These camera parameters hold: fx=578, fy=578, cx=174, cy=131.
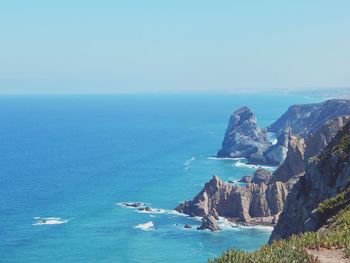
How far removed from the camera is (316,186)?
170 feet

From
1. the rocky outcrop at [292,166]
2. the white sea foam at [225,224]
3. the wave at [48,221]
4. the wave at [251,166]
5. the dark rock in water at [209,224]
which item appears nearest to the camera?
the dark rock in water at [209,224]

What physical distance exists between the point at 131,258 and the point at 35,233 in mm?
21453

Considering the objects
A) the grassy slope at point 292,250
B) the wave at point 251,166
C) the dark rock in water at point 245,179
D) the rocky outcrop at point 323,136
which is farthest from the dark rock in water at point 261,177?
the grassy slope at point 292,250

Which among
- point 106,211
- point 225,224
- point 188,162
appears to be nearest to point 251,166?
point 188,162

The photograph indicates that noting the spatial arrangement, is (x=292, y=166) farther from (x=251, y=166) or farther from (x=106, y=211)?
(x=251, y=166)

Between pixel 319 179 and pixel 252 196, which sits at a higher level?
pixel 319 179

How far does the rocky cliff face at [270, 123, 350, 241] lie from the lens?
4869cm

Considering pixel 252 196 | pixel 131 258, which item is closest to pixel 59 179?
pixel 252 196

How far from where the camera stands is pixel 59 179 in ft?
481

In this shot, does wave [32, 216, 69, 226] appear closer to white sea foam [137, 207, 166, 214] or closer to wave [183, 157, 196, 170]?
white sea foam [137, 207, 166, 214]

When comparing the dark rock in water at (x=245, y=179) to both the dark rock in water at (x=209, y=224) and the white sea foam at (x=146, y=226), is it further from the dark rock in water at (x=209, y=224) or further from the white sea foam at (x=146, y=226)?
the white sea foam at (x=146, y=226)

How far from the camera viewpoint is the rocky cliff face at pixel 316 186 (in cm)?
4869

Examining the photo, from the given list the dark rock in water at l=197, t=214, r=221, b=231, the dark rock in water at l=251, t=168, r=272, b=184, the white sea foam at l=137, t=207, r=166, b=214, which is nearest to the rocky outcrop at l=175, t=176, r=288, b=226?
the white sea foam at l=137, t=207, r=166, b=214

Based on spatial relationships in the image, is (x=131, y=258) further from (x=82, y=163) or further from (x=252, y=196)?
(x=82, y=163)
